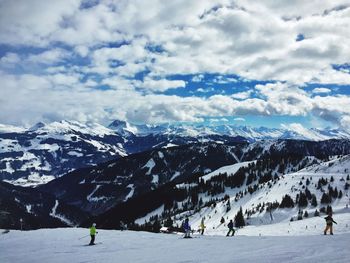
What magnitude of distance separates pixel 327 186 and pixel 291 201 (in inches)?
1006

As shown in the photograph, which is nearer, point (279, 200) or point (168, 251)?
point (168, 251)

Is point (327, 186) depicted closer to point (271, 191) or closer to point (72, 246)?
point (271, 191)

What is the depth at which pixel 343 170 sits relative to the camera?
621ft

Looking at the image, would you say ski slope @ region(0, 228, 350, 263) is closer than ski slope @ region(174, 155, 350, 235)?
Yes

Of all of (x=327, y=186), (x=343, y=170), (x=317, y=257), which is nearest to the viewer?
(x=317, y=257)

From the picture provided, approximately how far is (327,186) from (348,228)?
9871 cm

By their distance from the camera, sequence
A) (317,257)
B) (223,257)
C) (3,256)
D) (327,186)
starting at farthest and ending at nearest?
(327,186) < (3,256) < (223,257) < (317,257)

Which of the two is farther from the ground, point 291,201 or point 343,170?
point 343,170

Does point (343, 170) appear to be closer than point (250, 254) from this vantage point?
No

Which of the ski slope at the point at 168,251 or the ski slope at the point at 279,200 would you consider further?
the ski slope at the point at 279,200

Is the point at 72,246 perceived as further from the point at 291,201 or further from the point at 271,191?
the point at 271,191

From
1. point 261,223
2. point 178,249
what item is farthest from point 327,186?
point 178,249

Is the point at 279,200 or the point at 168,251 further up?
the point at 279,200

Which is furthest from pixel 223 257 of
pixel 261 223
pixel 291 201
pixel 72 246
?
pixel 291 201
